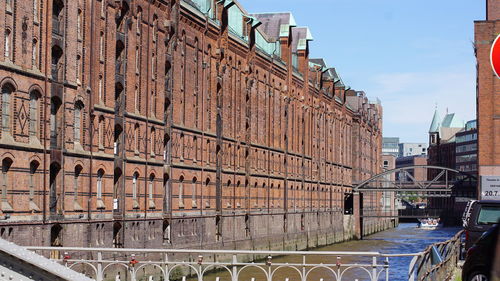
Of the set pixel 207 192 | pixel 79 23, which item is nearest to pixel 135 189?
pixel 79 23

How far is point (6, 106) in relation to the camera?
27.3 m

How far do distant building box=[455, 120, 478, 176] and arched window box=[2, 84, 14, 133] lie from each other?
147 meters

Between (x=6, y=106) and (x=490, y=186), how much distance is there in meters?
27.3

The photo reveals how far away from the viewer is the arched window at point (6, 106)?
27.2m

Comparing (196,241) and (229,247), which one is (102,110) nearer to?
(196,241)

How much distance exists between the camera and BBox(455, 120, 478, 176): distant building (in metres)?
169

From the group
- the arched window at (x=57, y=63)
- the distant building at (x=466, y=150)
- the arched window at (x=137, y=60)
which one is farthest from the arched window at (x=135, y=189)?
the distant building at (x=466, y=150)

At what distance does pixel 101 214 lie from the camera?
33656mm

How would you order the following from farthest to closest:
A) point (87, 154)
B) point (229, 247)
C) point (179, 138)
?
point (229, 247)
point (179, 138)
point (87, 154)

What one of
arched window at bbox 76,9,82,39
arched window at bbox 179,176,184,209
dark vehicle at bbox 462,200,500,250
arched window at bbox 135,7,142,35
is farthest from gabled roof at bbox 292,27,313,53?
dark vehicle at bbox 462,200,500,250

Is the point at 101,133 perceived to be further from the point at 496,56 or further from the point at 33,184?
the point at 496,56

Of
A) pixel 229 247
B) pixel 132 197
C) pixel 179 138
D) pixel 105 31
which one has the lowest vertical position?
pixel 229 247

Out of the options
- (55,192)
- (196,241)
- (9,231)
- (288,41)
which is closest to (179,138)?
(196,241)

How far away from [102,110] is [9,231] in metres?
8.23
